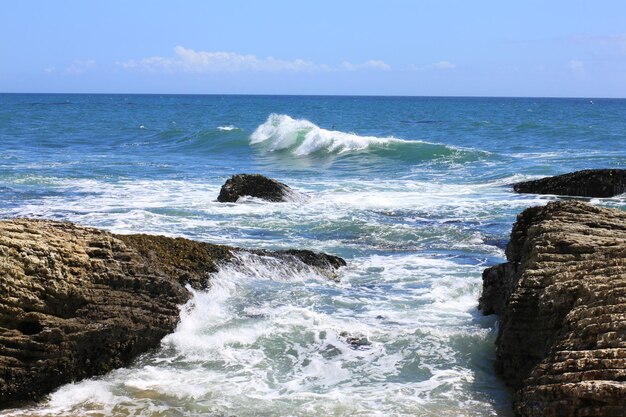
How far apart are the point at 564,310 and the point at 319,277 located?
4566 mm

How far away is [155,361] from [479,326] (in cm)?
329

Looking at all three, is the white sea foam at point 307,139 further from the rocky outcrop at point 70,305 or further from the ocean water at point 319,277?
the rocky outcrop at point 70,305

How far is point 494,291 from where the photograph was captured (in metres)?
8.88

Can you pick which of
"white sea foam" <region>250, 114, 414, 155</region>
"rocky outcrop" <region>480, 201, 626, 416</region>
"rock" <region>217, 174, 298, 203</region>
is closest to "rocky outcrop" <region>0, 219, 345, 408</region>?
"rocky outcrop" <region>480, 201, 626, 416</region>

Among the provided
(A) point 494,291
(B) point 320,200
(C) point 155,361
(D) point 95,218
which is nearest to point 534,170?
(B) point 320,200

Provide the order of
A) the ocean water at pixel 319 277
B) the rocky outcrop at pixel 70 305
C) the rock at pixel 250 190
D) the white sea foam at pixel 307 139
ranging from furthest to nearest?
the white sea foam at pixel 307 139 < the rock at pixel 250 190 < the ocean water at pixel 319 277 < the rocky outcrop at pixel 70 305

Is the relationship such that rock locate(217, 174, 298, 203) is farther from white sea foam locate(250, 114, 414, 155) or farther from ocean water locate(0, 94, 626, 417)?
white sea foam locate(250, 114, 414, 155)

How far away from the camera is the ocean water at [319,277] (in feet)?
22.7

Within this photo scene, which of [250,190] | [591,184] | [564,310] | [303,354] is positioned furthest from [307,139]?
[564,310]

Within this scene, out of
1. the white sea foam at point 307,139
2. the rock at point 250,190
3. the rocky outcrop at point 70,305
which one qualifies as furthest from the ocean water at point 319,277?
the white sea foam at point 307,139

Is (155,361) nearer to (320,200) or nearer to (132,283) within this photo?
(132,283)

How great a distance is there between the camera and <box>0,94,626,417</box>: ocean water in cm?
691

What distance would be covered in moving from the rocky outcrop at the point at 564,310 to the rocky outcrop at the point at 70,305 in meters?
3.15

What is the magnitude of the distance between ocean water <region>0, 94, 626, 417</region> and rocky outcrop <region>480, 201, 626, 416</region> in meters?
0.44
